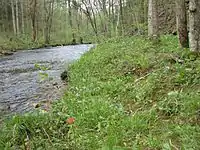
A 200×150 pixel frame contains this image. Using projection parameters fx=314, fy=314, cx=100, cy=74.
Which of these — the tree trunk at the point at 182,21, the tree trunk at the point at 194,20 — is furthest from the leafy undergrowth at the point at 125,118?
the tree trunk at the point at 182,21

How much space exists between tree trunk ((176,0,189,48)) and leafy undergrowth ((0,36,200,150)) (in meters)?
1.99

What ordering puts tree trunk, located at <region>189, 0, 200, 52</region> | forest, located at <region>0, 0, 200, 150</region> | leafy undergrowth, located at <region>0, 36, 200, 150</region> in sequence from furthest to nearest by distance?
tree trunk, located at <region>189, 0, 200, 52</region> < forest, located at <region>0, 0, 200, 150</region> < leafy undergrowth, located at <region>0, 36, 200, 150</region>

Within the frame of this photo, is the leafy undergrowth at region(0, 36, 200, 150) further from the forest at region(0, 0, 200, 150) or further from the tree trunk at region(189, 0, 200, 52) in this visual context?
the tree trunk at region(189, 0, 200, 52)

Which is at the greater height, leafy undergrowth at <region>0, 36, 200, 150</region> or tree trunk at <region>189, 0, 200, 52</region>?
tree trunk at <region>189, 0, 200, 52</region>

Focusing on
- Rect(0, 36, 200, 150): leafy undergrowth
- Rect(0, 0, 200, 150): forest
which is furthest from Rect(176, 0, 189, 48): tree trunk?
Rect(0, 36, 200, 150): leafy undergrowth

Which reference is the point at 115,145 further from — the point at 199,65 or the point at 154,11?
the point at 154,11

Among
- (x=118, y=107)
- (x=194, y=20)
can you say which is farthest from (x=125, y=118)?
(x=194, y=20)

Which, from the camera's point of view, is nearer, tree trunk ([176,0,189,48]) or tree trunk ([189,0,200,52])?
tree trunk ([189,0,200,52])

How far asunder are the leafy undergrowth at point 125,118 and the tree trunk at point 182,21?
1993mm

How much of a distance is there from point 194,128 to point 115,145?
1009 millimetres

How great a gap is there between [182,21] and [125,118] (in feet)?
15.9

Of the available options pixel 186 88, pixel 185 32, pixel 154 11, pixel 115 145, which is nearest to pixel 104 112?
pixel 115 145

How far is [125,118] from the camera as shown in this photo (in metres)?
4.66

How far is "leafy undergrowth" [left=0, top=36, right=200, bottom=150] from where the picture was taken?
13.2 feet
